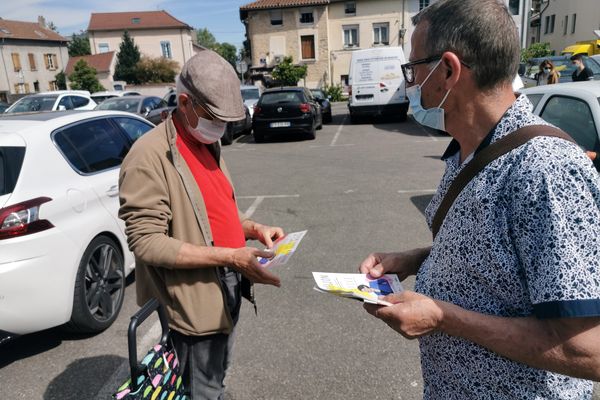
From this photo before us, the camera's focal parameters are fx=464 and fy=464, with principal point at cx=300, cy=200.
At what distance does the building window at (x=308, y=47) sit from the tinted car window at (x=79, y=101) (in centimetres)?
2547

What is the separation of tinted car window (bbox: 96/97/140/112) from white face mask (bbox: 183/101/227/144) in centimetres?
1429

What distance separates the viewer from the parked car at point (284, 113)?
14047mm

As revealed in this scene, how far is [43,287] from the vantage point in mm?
3100

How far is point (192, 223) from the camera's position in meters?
1.96

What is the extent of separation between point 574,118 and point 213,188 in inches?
155

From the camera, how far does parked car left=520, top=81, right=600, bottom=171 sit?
4.08 m

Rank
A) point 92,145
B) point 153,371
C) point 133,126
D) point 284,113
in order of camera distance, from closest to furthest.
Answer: point 153,371
point 92,145
point 133,126
point 284,113

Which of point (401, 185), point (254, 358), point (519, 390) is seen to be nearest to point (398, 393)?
point (254, 358)

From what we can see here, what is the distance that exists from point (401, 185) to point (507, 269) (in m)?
7.01

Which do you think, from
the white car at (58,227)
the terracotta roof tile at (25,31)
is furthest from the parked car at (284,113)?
the terracotta roof tile at (25,31)

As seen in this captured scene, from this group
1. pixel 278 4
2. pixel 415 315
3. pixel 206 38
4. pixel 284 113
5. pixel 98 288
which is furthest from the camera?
pixel 206 38

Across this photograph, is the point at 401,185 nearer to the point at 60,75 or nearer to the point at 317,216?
the point at 317,216

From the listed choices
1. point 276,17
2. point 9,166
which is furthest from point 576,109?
point 276,17

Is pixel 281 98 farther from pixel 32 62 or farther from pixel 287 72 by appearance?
pixel 32 62
